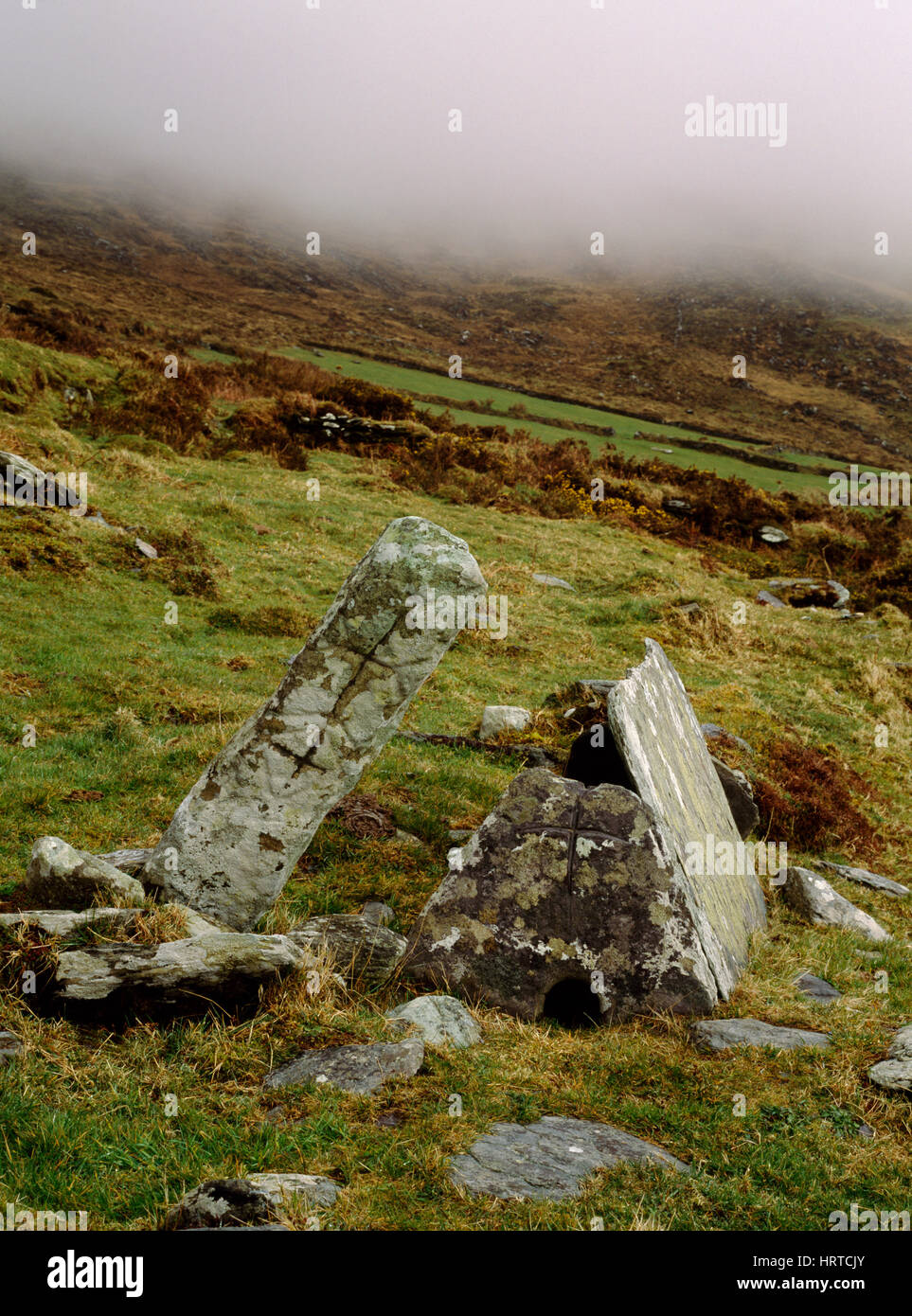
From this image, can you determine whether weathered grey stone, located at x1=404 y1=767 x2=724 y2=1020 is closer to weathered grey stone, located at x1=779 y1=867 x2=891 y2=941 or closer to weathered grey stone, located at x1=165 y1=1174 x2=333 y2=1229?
weathered grey stone, located at x1=165 y1=1174 x2=333 y2=1229

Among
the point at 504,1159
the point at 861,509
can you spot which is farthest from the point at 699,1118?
the point at 861,509

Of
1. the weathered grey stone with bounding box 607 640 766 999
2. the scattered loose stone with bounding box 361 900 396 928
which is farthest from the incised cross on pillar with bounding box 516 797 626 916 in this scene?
the scattered loose stone with bounding box 361 900 396 928

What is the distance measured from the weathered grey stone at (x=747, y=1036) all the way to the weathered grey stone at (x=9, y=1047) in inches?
175

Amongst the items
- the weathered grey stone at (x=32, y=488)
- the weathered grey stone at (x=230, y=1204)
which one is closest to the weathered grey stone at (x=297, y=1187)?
the weathered grey stone at (x=230, y=1204)

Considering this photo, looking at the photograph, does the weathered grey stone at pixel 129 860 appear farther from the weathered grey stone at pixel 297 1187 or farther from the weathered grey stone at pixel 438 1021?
the weathered grey stone at pixel 297 1187

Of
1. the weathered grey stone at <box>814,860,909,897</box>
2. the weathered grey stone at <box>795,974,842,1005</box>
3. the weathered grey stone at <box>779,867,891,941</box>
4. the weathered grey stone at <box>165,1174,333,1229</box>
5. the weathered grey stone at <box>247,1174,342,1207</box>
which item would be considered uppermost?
the weathered grey stone at <box>165,1174,333,1229</box>

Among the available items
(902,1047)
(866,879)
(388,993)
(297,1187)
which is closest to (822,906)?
(866,879)

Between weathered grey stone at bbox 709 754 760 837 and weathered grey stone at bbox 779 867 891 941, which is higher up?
weathered grey stone at bbox 709 754 760 837

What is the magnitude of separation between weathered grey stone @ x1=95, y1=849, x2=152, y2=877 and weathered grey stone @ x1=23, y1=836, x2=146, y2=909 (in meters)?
0.70

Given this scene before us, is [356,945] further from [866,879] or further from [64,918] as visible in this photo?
[866,879]

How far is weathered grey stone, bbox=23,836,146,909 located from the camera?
259 inches

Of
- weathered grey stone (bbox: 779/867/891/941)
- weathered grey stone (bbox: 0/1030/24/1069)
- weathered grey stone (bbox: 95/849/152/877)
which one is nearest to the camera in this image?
weathered grey stone (bbox: 0/1030/24/1069)
